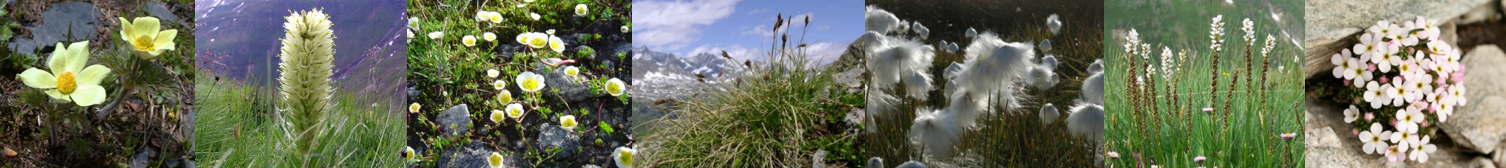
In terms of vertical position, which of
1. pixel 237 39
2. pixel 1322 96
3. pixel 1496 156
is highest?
pixel 237 39

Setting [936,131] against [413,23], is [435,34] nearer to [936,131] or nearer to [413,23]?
[413,23]

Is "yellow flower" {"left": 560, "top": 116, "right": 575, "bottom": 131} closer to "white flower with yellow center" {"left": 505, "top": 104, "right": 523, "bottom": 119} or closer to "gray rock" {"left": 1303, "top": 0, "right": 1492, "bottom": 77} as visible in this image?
"white flower with yellow center" {"left": 505, "top": 104, "right": 523, "bottom": 119}

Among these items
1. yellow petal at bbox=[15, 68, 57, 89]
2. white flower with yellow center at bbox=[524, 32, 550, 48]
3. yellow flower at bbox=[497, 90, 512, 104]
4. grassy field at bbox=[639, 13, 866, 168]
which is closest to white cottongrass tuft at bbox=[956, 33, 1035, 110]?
grassy field at bbox=[639, 13, 866, 168]

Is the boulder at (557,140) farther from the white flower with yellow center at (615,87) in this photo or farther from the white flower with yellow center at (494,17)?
the white flower with yellow center at (494,17)

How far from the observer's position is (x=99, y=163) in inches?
74.0

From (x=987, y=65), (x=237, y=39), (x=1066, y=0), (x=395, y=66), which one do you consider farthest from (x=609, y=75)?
(x=1066, y=0)

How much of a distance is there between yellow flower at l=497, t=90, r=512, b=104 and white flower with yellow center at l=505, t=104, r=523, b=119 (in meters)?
0.02

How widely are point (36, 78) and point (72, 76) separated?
6 cm

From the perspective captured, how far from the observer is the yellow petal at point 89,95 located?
5.88 feet

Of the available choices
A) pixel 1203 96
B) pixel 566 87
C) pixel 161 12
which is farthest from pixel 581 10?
pixel 1203 96

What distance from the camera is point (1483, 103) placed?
7.86ft

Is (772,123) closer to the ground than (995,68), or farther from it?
closer to the ground

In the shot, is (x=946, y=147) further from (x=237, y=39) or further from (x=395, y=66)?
(x=237, y=39)

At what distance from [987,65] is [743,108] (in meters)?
0.85
